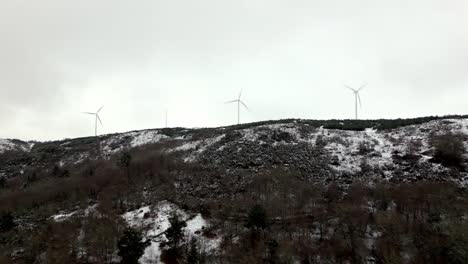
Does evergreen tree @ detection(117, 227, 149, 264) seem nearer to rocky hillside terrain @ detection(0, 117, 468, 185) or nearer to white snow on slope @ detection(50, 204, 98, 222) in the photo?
white snow on slope @ detection(50, 204, 98, 222)

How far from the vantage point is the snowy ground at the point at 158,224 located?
31641mm

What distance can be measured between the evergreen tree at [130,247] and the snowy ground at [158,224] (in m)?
1.52

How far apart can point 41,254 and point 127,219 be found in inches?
320

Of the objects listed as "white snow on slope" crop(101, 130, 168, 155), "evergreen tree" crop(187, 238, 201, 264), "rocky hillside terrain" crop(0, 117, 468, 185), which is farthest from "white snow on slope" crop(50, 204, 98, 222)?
"white snow on slope" crop(101, 130, 168, 155)

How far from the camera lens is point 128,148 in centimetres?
6372

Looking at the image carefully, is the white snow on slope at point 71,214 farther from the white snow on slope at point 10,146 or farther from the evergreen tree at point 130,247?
the white snow on slope at point 10,146

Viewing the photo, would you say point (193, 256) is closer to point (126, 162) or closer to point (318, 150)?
point (126, 162)

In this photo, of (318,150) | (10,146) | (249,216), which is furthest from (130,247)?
(10,146)

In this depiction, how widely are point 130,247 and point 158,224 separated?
6192 millimetres

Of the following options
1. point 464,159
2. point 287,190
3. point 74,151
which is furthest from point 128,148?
point 464,159

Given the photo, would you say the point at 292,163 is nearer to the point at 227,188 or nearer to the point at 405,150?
the point at 227,188

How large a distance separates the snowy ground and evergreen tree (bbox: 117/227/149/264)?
152 centimetres

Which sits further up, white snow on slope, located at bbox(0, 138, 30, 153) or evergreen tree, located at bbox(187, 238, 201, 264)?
white snow on slope, located at bbox(0, 138, 30, 153)

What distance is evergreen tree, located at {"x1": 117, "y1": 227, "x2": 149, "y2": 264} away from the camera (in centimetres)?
2911
